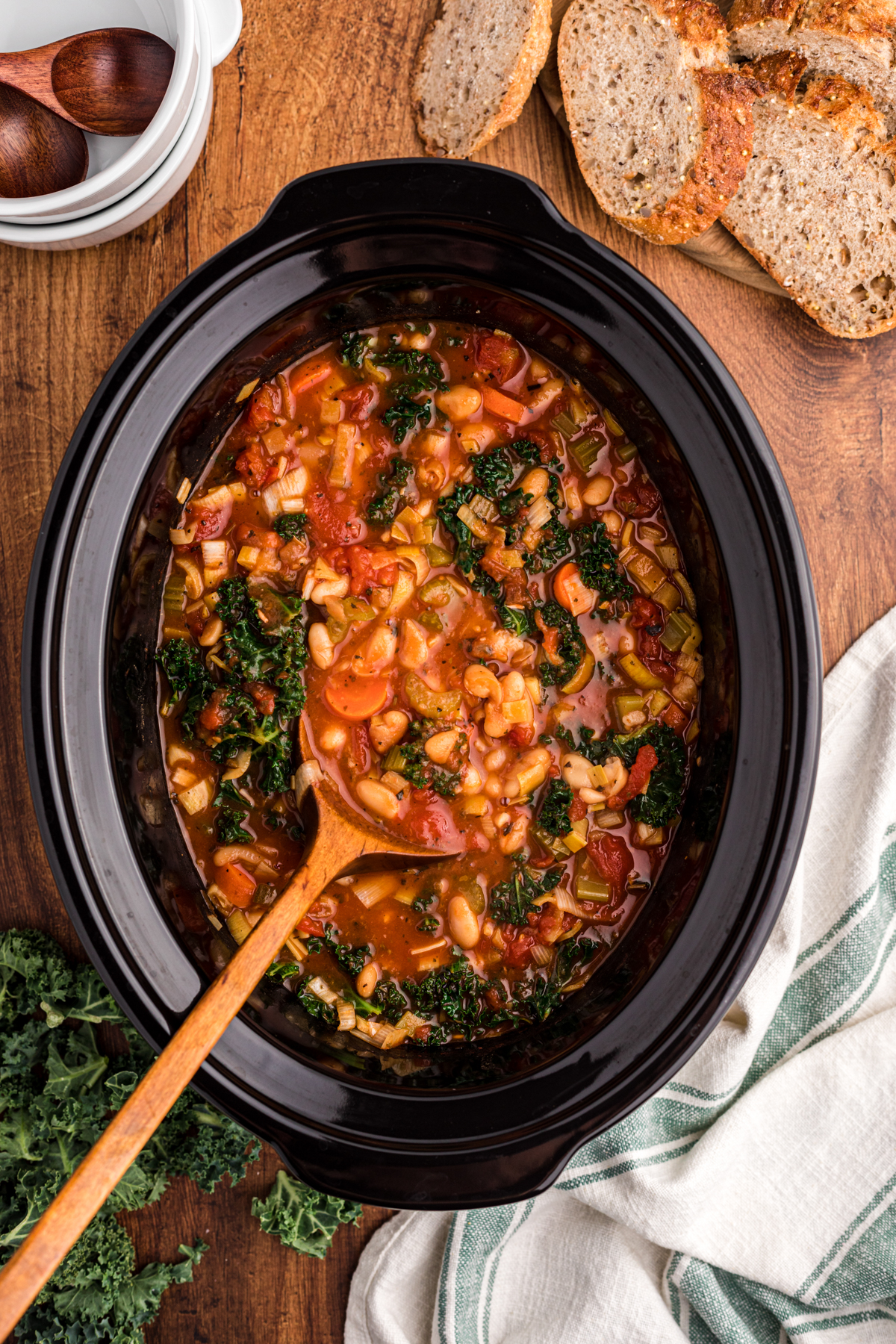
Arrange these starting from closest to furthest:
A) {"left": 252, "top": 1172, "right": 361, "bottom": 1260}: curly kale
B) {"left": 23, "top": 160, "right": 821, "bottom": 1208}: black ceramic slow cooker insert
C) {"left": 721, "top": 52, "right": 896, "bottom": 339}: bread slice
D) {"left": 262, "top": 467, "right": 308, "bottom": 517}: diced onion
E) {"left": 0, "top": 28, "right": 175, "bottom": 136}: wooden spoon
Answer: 1. {"left": 23, "top": 160, "right": 821, "bottom": 1208}: black ceramic slow cooker insert
2. {"left": 0, "top": 28, "right": 175, "bottom": 136}: wooden spoon
3. {"left": 262, "top": 467, "right": 308, "bottom": 517}: diced onion
4. {"left": 252, "top": 1172, "right": 361, "bottom": 1260}: curly kale
5. {"left": 721, "top": 52, "right": 896, "bottom": 339}: bread slice

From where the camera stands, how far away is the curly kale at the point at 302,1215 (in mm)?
3408

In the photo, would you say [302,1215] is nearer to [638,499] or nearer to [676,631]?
[676,631]

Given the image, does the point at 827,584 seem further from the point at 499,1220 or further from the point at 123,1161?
the point at 123,1161

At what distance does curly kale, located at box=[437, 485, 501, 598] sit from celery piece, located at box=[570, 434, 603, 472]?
0.38 metres

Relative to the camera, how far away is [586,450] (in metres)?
3.26

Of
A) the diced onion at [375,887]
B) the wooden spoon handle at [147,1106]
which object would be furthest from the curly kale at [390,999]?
the wooden spoon handle at [147,1106]

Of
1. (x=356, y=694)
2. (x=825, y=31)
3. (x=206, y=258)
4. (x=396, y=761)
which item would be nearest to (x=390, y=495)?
(x=356, y=694)

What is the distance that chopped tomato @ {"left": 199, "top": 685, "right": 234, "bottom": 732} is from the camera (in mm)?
3119

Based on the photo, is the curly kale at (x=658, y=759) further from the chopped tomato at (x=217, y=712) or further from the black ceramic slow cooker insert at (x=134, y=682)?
the chopped tomato at (x=217, y=712)

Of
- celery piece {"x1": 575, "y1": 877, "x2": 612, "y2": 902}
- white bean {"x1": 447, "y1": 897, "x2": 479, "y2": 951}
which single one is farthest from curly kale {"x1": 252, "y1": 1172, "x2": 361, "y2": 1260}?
celery piece {"x1": 575, "y1": 877, "x2": 612, "y2": 902}

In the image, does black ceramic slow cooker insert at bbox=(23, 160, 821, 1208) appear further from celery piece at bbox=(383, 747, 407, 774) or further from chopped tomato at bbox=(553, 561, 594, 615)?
celery piece at bbox=(383, 747, 407, 774)

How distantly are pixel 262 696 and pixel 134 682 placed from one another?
1.32 ft

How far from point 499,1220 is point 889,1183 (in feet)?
4.64

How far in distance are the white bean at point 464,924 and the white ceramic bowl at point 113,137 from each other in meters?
2.52
